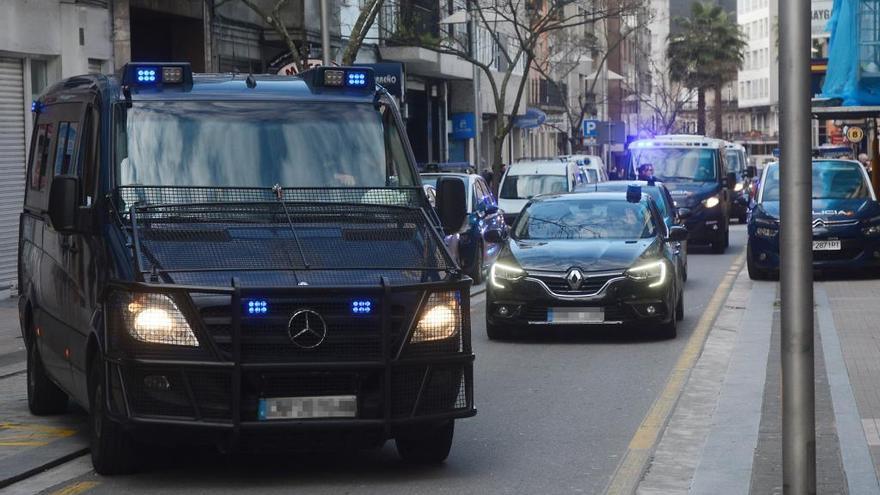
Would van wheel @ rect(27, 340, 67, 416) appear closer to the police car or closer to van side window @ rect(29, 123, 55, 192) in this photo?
van side window @ rect(29, 123, 55, 192)

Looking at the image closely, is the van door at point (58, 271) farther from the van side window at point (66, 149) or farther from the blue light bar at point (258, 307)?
the blue light bar at point (258, 307)

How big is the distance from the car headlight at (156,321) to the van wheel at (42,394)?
3341mm

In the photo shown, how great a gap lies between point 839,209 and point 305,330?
17799 mm

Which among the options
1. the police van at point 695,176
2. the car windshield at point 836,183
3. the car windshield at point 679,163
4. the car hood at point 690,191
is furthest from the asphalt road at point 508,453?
the car windshield at point 679,163

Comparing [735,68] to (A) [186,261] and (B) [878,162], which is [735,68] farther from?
(A) [186,261]

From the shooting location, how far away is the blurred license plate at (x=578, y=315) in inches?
647

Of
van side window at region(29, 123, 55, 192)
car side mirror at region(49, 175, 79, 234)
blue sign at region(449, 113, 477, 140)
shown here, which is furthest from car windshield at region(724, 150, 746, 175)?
car side mirror at region(49, 175, 79, 234)

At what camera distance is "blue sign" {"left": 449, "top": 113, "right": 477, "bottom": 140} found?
5741 cm

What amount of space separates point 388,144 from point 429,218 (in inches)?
27.0

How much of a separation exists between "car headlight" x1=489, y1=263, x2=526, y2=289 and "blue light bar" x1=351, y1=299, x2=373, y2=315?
26.3ft

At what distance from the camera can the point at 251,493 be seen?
8836mm

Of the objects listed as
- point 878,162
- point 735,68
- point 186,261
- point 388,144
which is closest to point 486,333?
point 388,144

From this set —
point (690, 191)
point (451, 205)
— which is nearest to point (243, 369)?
point (451, 205)

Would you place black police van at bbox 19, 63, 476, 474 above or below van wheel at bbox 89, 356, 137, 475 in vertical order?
above
